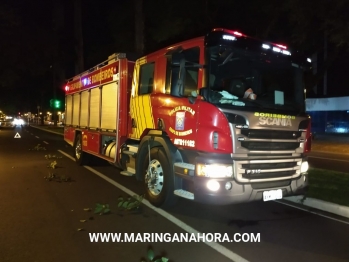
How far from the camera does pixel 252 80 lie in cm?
667

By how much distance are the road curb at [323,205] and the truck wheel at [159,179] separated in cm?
275

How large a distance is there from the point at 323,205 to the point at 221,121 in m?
3.15

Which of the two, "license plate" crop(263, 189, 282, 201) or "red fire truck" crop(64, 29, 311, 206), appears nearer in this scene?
"red fire truck" crop(64, 29, 311, 206)

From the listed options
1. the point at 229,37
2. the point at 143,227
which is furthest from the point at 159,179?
the point at 229,37

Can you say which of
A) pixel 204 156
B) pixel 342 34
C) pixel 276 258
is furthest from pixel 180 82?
pixel 342 34

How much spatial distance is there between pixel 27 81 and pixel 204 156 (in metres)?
53.3

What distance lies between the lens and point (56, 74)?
49.0 meters

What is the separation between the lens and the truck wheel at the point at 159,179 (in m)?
6.73

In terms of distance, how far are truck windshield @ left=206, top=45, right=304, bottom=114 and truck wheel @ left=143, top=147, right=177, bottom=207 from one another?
5.26 ft

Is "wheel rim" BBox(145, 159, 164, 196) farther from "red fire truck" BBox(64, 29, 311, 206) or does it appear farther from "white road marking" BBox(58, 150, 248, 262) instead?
"white road marking" BBox(58, 150, 248, 262)

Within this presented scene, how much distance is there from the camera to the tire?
41.3 feet

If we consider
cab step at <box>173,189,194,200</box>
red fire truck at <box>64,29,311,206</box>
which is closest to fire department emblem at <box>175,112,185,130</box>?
red fire truck at <box>64,29,311,206</box>

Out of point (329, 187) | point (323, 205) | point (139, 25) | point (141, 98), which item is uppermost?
point (139, 25)

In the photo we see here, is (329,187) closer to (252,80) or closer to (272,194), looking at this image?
(272,194)
